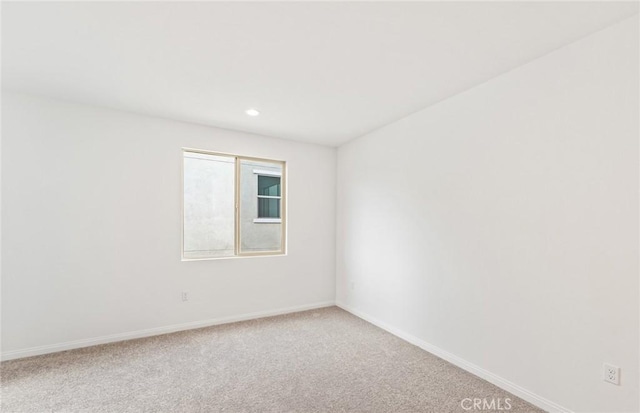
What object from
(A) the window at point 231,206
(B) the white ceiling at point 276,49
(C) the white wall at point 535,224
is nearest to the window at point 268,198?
(A) the window at point 231,206

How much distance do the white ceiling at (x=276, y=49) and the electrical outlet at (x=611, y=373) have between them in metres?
2.06

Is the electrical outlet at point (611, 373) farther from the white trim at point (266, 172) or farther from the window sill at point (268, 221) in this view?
the white trim at point (266, 172)

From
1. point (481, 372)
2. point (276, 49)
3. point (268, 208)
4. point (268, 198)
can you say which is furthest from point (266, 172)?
point (481, 372)

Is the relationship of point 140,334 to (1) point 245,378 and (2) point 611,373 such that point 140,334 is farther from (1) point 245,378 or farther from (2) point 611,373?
(2) point 611,373

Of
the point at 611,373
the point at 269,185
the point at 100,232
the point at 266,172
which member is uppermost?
the point at 266,172

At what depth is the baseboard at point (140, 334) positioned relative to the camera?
111 inches

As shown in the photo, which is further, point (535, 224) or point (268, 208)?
point (268, 208)

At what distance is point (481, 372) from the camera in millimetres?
2484

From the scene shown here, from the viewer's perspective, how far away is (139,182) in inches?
132

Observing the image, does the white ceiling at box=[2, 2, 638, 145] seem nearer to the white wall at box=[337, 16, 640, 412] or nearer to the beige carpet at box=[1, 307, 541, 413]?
the white wall at box=[337, 16, 640, 412]

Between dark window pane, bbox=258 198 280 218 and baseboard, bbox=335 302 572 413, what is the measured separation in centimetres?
206

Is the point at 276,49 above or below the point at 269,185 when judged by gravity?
above

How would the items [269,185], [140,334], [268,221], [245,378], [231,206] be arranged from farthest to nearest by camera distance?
1. [269,185]
2. [268,221]
3. [231,206]
4. [140,334]
5. [245,378]

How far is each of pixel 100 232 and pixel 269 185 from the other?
2.20 meters
